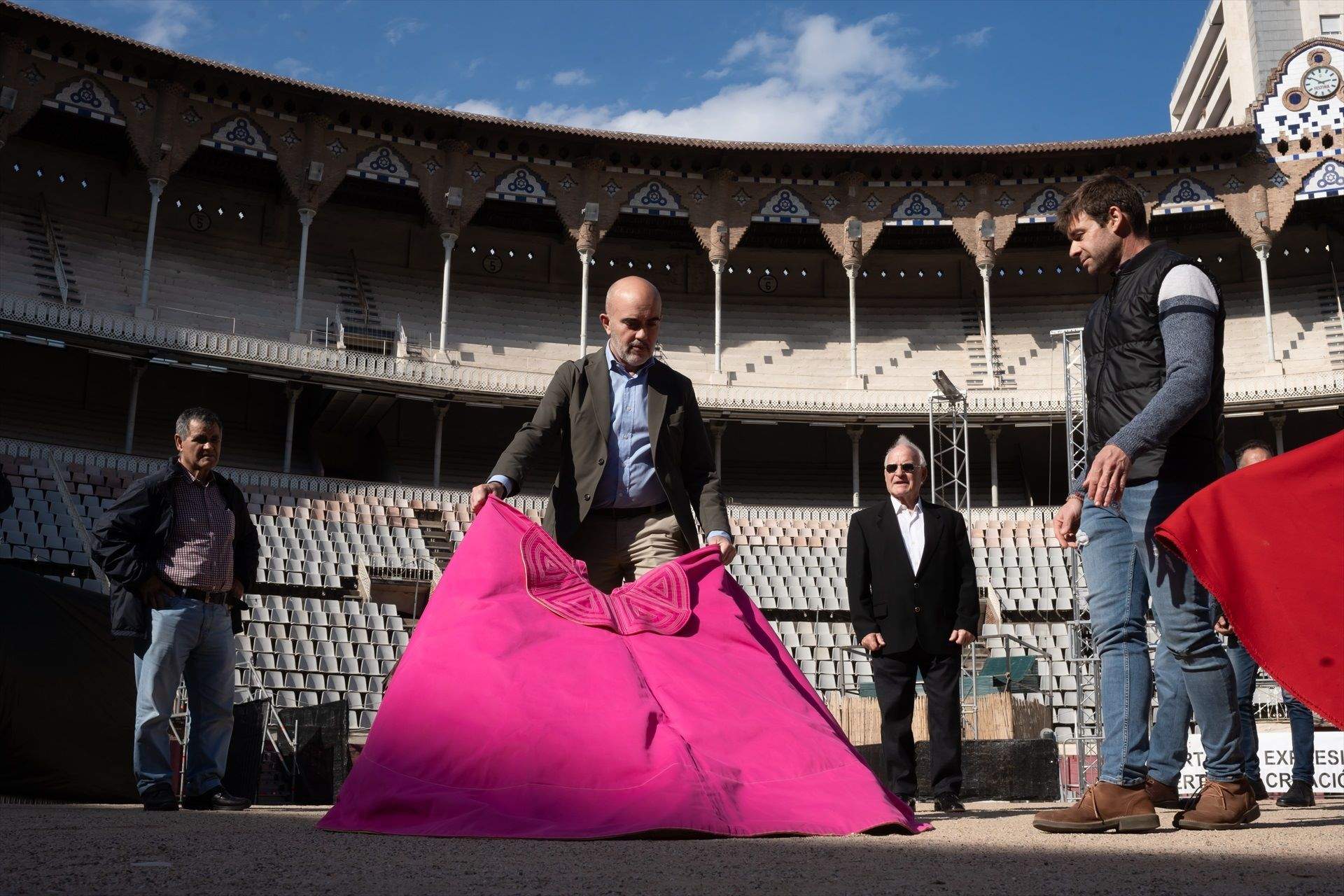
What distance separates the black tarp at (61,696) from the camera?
6.92 meters

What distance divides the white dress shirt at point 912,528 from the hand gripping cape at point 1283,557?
284cm

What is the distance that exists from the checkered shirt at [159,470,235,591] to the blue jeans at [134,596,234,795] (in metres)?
0.12

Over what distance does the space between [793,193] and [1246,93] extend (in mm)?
29350

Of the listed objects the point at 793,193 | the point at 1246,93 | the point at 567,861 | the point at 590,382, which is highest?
the point at 1246,93

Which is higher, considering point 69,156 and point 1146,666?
point 69,156

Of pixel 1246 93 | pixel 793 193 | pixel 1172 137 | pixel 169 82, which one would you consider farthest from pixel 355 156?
pixel 1246 93

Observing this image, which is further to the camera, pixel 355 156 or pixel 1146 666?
pixel 355 156

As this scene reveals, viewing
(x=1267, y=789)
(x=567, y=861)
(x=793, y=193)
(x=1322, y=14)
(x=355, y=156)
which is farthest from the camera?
(x=1322, y=14)

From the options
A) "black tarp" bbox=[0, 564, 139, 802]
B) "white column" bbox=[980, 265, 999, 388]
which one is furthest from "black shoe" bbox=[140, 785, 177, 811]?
"white column" bbox=[980, 265, 999, 388]

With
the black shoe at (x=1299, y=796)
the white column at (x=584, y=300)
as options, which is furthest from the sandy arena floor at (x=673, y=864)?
the white column at (x=584, y=300)

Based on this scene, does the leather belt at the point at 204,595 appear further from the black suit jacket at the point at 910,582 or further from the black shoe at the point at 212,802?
the black suit jacket at the point at 910,582

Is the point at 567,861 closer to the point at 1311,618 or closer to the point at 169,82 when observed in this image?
the point at 1311,618

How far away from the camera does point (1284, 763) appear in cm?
1012

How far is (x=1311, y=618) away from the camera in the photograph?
3.38m
